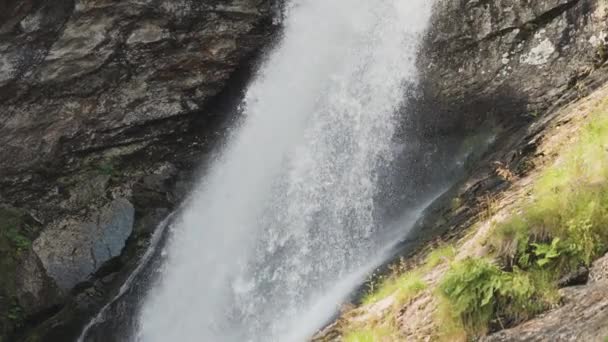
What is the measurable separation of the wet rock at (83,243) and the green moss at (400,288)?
278 inches

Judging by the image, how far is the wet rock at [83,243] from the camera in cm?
1293

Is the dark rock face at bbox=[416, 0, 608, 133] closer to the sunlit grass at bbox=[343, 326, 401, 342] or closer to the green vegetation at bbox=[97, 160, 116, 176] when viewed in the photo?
the sunlit grass at bbox=[343, 326, 401, 342]

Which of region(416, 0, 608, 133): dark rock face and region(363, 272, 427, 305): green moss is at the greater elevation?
region(416, 0, 608, 133): dark rock face

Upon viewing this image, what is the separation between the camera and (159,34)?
470 inches

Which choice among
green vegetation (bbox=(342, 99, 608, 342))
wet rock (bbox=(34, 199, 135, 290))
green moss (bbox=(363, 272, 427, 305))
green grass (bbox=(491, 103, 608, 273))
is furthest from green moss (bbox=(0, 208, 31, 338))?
green grass (bbox=(491, 103, 608, 273))

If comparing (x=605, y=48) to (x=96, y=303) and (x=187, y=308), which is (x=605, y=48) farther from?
(x=96, y=303)

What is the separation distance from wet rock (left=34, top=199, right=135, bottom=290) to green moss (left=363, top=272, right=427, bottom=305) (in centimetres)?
707

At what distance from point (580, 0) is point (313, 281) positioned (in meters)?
5.58

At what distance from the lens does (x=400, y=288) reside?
7031mm

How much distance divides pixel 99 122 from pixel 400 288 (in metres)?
7.81

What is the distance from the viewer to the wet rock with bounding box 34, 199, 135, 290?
1293 cm

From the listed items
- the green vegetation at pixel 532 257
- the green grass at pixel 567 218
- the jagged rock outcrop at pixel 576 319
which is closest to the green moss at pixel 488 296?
the green vegetation at pixel 532 257

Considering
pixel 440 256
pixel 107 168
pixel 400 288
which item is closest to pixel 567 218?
pixel 440 256

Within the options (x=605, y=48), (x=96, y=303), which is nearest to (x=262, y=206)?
(x=96, y=303)
